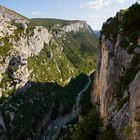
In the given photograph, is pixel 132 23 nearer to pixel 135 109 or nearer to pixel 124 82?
pixel 124 82

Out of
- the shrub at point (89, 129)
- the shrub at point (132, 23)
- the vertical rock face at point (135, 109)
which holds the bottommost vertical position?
the shrub at point (89, 129)

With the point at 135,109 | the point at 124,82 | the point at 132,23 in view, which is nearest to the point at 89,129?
the point at 124,82

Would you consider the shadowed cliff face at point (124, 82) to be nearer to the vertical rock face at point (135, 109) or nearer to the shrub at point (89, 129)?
the vertical rock face at point (135, 109)

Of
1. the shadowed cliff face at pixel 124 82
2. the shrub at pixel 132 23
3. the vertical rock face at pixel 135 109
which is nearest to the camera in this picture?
the vertical rock face at pixel 135 109

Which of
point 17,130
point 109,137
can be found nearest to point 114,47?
point 109,137

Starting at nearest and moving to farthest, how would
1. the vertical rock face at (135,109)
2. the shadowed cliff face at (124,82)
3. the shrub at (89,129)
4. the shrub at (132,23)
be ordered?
the vertical rock face at (135,109)
the shadowed cliff face at (124,82)
the shrub at (89,129)
the shrub at (132,23)

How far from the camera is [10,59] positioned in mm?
197500

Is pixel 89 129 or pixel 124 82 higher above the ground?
pixel 124 82

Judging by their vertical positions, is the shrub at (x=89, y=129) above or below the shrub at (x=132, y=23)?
below

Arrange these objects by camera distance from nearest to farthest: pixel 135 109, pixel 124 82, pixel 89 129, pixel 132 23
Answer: pixel 135 109
pixel 124 82
pixel 89 129
pixel 132 23

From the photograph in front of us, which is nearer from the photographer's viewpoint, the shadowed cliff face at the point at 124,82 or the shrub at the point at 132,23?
the shadowed cliff face at the point at 124,82

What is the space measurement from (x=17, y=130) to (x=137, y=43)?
11154 centimetres

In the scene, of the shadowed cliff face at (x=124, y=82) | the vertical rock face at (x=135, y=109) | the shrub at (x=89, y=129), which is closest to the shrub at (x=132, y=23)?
the shadowed cliff face at (x=124, y=82)

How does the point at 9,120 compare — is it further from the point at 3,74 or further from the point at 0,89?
the point at 3,74
